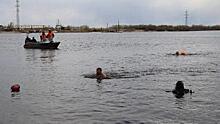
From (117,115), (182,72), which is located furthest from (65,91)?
(182,72)

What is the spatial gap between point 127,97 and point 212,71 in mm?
13710

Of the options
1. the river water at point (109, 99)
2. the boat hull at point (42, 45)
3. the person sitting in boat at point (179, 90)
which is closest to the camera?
the river water at point (109, 99)

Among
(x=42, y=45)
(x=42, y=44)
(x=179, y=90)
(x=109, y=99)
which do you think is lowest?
(x=109, y=99)

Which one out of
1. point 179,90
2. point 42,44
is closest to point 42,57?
point 42,44

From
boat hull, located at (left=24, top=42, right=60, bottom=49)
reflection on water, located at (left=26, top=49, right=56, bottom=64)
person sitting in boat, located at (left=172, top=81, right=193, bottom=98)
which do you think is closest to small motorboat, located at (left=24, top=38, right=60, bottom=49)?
boat hull, located at (left=24, top=42, right=60, bottom=49)

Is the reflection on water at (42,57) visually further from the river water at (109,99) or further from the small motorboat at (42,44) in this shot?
the river water at (109,99)

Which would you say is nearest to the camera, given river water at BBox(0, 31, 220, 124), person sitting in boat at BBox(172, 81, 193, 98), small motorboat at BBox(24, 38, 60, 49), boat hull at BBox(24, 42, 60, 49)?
river water at BBox(0, 31, 220, 124)

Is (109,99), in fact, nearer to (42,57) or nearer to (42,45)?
(42,57)

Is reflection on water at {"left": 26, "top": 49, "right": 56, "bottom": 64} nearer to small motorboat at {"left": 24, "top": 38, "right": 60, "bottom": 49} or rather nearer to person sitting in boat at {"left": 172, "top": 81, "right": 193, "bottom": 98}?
small motorboat at {"left": 24, "top": 38, "right": 60, "bottom": 49}

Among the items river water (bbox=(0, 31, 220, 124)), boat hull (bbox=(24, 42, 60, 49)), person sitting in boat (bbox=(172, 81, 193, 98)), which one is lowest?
river water (bbox=(0, 31, 220, 124))

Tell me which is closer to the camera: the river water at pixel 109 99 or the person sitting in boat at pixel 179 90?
the river water at pixel 109 99

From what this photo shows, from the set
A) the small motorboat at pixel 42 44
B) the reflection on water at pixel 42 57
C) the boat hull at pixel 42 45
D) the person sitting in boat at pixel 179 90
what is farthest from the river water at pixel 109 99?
the boat hull at pixel 42 45

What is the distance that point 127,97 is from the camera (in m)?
21.4

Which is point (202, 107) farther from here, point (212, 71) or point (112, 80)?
point (212, 71)
